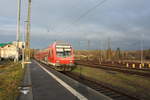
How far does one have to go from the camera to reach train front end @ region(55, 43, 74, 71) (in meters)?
19.0

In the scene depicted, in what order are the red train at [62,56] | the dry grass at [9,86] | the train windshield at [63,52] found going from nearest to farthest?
the dry grass at [9,86], the red train at [62,56], the train windshield at [63,52]

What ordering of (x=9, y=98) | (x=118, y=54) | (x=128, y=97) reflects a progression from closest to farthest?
(x=9, y=98)
(x=128, y=97)
(x=118, y=54)

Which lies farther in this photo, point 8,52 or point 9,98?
point 8,52

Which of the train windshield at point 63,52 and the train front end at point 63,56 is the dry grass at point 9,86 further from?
the train windshield at point 63,52

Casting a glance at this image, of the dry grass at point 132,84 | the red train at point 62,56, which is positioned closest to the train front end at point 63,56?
the red train at point 62,56

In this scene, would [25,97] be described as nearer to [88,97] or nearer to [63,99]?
[63,99]

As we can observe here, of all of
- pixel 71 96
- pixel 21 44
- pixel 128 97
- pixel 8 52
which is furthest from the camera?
pixel 8 52

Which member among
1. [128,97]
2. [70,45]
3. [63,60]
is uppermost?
[70,45]

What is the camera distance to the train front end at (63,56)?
749 inches

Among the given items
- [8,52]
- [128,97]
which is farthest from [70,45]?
[8,52]

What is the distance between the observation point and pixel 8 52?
64375 mm

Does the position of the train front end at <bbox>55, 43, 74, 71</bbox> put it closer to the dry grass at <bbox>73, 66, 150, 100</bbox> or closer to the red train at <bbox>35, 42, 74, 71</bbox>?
the red train at <bbox>35, 42, 74, 71</bbox>

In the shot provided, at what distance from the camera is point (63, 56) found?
63.4 ft

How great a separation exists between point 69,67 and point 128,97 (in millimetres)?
11915
